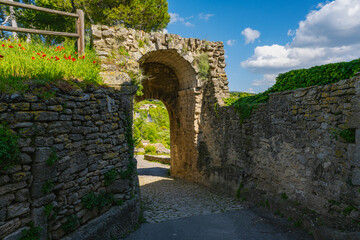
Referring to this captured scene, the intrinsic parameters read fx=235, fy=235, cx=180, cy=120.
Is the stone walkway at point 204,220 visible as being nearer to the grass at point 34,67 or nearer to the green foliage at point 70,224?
the green foliage at point 70,224

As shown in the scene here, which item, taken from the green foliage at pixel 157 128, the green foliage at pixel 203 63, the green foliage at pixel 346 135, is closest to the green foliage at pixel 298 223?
the green foliage at pixel 346 135

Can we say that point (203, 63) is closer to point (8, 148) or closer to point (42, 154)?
point (42, 154)

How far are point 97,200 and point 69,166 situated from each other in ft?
3.15

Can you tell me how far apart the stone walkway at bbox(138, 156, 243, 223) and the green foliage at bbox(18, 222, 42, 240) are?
3.08 meters

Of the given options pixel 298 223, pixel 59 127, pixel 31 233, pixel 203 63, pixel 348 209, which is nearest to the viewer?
pixel 31 233

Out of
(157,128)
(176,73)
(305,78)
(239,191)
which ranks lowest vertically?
(239,191)

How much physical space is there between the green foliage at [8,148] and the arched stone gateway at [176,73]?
2827 millimetres

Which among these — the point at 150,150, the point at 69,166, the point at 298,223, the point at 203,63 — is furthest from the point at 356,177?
the point at 150,150

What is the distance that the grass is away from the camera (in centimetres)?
333

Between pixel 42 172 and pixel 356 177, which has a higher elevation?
pixel 42 172

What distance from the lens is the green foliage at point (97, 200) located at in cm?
406

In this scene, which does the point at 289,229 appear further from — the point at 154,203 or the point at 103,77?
the point at 103,77

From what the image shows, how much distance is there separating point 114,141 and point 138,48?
13.6 ft

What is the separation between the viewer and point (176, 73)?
10.9m
